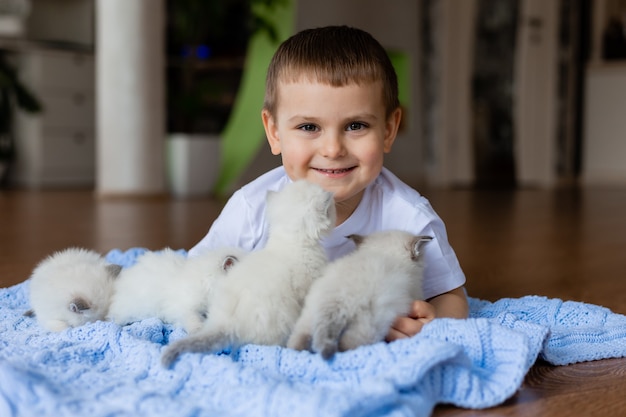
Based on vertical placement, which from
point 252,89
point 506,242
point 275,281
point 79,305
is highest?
point 252,89

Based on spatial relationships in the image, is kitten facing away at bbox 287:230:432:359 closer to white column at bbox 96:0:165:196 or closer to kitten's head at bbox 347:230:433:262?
kitten's head at bbox 347:230:433:262

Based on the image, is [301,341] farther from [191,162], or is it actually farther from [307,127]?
[191,162]

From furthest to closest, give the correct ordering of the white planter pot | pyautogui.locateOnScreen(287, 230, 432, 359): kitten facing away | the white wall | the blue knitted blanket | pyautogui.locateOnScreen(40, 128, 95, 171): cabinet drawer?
the white wall < pyautogui.locateOnScreen(40, 128, 95, 171): cabinet drawer < the white planter pot < pyautogui.locateOnScreen(287, 230, 432, 359): kitten facing away < the blue knitted blanket

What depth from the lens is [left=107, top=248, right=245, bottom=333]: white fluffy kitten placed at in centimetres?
132

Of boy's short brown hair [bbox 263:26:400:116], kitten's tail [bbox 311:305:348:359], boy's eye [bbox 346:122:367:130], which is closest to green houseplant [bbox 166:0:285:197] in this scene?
boy's short brown hair [bbox 263:26:400:116]

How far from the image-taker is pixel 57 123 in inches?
257

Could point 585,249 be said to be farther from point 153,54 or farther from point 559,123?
point 559,123

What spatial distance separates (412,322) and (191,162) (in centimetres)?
410

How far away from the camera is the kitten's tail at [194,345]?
3.40 ft

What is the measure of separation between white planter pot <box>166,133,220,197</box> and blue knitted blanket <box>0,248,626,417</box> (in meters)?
3.89

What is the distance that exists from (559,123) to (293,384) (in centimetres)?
757

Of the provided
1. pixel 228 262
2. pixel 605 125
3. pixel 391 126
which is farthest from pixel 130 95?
pixel 605 125

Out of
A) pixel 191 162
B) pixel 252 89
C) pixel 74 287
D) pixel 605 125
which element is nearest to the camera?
pixel 74 287

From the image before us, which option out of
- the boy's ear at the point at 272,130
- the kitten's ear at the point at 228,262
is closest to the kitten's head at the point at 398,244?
the kitten's ear at the point at 228,262
